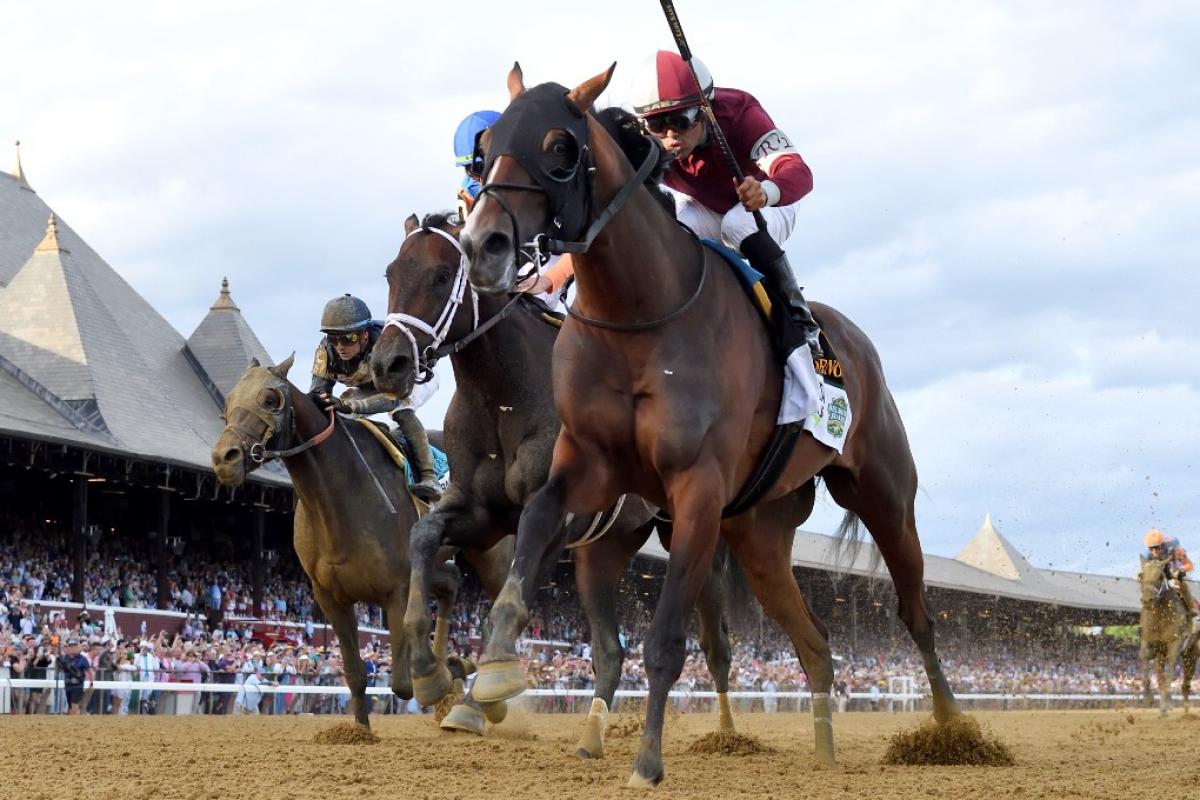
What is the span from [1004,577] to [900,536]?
2157 inches

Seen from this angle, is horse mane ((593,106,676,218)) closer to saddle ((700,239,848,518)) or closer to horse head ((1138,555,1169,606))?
saddle ((700,239,848,518))

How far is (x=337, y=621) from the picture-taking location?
937 cm

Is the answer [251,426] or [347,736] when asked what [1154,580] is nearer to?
[347,736]

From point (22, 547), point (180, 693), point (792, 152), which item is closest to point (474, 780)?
point (792, 152)

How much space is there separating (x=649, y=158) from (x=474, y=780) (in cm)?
252

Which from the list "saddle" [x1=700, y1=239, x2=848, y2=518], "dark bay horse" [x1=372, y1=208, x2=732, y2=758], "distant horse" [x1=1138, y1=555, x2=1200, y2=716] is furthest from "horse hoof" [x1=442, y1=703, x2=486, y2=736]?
"distant horse" [x1=1138, y1=555, x2=1200, y2=716]

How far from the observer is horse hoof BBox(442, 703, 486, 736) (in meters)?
5.72

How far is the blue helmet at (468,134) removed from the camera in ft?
25.1

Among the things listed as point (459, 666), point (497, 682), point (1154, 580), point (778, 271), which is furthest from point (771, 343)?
point (1154, 580)

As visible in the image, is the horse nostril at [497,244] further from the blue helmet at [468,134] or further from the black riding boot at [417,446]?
the black riding boot at [417,446]

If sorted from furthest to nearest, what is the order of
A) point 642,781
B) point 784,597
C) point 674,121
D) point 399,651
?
1. point 399,651
2. point 784,597
3. point 674,121
4. point 642,781

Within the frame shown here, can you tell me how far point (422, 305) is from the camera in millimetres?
6949

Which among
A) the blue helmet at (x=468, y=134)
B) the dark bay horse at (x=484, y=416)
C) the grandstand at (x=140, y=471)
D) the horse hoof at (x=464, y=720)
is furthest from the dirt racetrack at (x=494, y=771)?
Result: the blue helmet at (x=468, y=134)

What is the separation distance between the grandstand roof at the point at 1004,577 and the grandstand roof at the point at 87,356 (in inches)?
659
